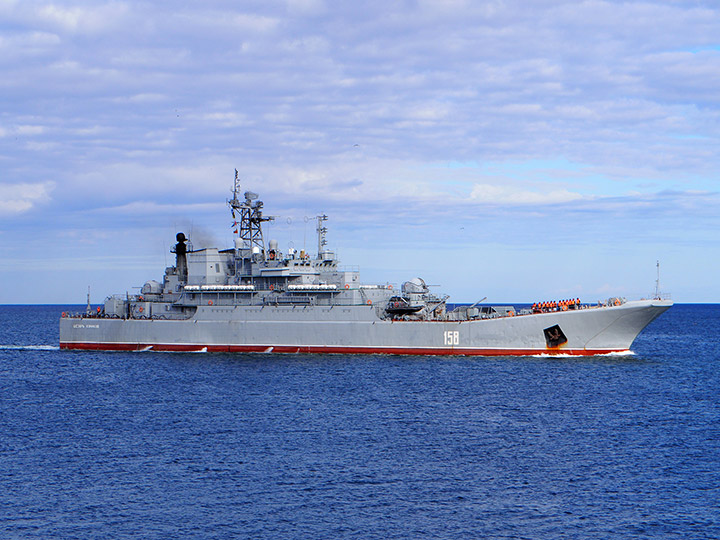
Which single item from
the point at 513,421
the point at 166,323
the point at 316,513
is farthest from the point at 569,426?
the point at 166,323

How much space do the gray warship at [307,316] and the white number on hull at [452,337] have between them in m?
0.07

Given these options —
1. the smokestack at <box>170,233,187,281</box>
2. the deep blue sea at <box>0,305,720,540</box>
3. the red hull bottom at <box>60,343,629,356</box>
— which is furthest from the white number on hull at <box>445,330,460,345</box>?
the smokestack at <box>170,233,187,281</box>

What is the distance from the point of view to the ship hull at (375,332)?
50.2 metres

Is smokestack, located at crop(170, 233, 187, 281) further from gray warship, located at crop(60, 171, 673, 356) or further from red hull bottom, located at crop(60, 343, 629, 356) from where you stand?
red hull bottom, located at crop(60, 343, 629, 356)

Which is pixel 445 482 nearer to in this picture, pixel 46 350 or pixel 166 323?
pixel 166 323

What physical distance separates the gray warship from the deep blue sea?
3480 millimetres

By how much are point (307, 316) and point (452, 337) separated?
11.0 meters

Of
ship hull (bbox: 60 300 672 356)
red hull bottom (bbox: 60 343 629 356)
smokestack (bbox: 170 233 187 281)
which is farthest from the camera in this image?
smokestack (bbox: 170 233 187 281)

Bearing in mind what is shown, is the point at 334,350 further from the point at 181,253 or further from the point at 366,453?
the point at 366,453

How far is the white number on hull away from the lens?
170 feet

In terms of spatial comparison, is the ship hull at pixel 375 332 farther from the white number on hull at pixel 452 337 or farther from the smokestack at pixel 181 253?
the smokestack at pixel 181 253

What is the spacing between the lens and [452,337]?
5203 centimetres

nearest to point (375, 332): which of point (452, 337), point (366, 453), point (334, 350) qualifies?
point (334, 350)

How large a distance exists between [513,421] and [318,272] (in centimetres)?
2704
